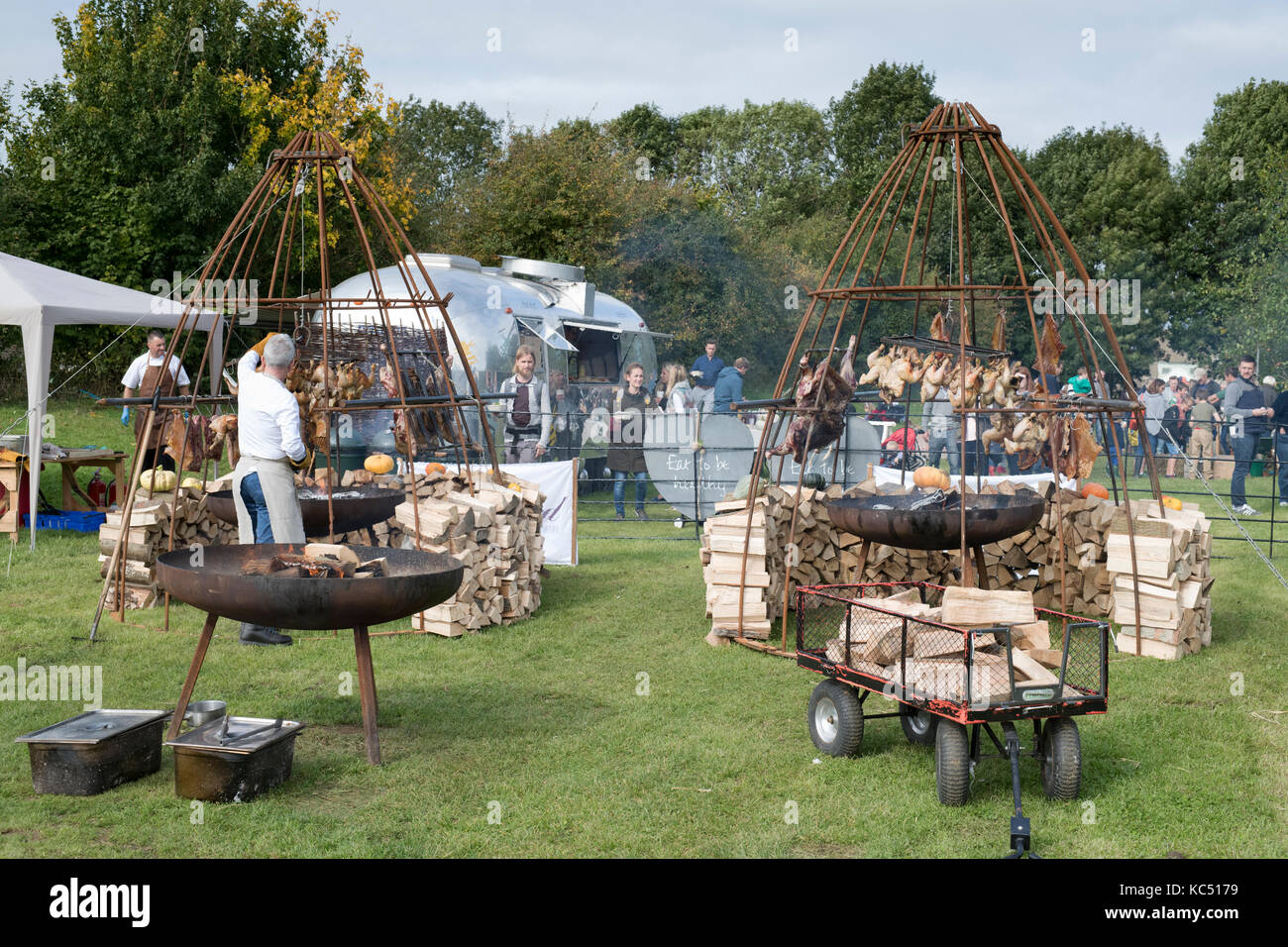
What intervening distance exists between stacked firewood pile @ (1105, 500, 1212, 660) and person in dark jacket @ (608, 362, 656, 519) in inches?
257

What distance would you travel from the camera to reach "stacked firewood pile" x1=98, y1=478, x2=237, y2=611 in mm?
9117

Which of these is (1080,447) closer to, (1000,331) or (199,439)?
(1000,331)

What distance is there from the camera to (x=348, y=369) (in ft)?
32.1

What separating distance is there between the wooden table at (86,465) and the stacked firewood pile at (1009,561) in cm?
787

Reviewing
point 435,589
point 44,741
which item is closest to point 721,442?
point 435,589

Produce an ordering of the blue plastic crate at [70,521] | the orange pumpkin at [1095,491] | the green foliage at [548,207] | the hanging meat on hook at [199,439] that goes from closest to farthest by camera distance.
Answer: the orange pumpkin at [1095,491] → the hanging meat on hook at [199,439] → the blue plastic crate at [70,521] → the green foliage at [548,207]

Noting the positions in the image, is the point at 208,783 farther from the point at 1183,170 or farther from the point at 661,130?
the point at 661,130

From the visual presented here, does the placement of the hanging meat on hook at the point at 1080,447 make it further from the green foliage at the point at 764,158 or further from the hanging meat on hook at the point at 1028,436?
the green foliage at the point at 764,158

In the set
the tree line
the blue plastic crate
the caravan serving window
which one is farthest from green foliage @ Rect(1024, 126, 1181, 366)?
the blue plastic crate

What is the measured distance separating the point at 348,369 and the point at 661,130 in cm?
3973

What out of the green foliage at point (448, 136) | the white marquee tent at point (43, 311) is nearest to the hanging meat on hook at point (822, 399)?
the white marquee tent at point (43, 311)

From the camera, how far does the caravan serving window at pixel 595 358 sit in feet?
63.2

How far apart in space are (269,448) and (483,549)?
6.73ft

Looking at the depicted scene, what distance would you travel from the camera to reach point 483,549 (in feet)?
29.0
